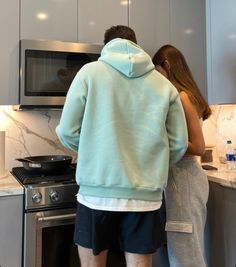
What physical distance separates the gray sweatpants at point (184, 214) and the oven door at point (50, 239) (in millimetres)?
531

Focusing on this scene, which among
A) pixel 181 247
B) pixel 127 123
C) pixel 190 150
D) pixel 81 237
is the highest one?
pixel 127 123

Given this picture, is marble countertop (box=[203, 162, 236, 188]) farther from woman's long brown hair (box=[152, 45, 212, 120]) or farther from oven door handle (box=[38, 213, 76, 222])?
oven door handle (box=[38, 213, 76, 222])

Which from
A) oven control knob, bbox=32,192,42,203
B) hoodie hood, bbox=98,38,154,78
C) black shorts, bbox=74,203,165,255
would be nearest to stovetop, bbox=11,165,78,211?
oven control knob, bbox=32,192,42,203

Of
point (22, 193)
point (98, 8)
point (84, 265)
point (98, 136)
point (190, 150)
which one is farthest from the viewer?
point (98, 8)

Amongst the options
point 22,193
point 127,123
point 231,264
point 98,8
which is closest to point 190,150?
point 127,123

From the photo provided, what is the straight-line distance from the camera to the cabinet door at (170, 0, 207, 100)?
2182 millimetres

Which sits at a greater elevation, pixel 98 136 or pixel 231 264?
pixel 98 136

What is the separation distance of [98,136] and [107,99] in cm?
14

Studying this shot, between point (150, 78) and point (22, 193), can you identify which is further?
point (22, 193)

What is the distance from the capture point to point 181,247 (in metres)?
1.50

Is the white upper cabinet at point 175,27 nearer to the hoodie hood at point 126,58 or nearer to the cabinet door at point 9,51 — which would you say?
the cabinet door at point 9,51

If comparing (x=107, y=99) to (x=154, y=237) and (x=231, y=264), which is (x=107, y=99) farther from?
(x=231, y=264)

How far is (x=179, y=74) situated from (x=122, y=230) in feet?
2.64

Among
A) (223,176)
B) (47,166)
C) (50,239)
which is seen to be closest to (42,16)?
(47,166)
